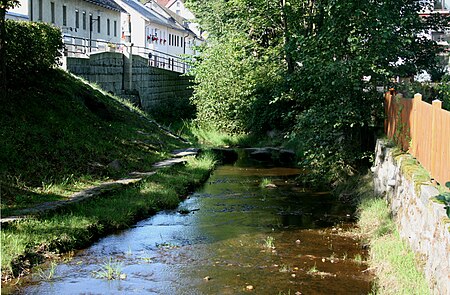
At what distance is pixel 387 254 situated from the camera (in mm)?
10250

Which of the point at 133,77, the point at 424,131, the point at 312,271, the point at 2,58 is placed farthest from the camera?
the point at 133,77

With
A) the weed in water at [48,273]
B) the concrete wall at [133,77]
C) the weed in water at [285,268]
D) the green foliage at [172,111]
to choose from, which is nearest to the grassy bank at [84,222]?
the weed in water at [48,273]

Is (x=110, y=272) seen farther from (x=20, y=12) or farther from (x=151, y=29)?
(x=151, y=29)

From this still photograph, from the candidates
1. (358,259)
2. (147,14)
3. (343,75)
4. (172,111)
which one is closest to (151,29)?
(147,14)

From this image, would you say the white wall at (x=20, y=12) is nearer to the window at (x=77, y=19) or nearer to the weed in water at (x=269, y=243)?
the window at (x=77, y=19)

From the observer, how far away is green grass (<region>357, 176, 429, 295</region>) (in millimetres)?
8594

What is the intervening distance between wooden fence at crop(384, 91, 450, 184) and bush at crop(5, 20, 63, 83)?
9.97 metres

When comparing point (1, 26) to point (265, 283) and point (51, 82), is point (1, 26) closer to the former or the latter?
point (51, 82)

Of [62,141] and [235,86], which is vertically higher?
[235,86]

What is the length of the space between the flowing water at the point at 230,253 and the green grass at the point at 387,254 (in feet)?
0.87

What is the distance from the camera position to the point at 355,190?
54.6ft

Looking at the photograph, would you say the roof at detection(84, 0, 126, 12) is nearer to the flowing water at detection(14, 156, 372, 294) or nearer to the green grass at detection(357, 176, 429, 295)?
the flowing water at detection(14, 156, 372, 294)

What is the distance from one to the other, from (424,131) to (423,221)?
92.4 inches

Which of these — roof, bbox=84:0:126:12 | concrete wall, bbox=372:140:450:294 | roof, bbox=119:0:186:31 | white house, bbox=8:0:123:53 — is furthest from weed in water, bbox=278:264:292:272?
roof, bbox=119:0:186:31
